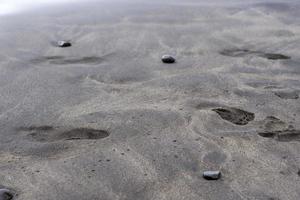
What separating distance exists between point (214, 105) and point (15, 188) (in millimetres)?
1269

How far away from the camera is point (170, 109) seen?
2.99 metres

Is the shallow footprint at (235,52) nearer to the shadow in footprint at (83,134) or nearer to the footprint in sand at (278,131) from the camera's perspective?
the footprint in sand at (278,131)

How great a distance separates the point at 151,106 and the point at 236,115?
0.49 metres

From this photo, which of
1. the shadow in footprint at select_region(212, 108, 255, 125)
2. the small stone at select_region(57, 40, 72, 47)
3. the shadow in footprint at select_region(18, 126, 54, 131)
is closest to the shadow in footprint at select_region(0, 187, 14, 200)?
the shadow in footprint at select_region(18, 126, 54, 131)

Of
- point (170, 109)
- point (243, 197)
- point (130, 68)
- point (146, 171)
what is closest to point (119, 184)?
point (146, 171)

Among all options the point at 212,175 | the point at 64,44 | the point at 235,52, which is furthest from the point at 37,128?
the point at 235,52

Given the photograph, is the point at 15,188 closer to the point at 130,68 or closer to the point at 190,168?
the point at 190,168

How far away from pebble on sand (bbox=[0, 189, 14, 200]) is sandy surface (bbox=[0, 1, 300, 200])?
3cm

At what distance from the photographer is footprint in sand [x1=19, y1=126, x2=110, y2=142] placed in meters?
2.74

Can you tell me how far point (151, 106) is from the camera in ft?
9.99

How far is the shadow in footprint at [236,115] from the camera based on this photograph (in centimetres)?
287

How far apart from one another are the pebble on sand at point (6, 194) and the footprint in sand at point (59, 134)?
0.50 meters

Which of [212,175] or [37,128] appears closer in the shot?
[212,175]

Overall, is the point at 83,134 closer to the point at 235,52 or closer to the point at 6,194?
the point at 6,194
